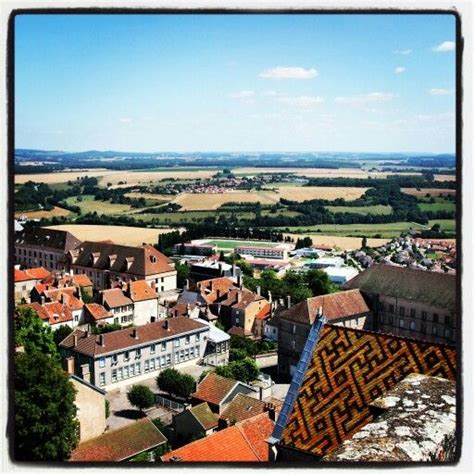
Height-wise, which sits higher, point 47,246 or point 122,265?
point 47,246

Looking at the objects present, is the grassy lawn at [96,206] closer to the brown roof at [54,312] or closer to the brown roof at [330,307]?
the brown roof at [54,312]

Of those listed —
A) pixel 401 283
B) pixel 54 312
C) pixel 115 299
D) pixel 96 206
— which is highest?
pixel 96 206

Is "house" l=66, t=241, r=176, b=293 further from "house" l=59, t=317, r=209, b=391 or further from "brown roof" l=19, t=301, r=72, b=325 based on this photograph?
"house" l=59, t=317, r=209, b=391

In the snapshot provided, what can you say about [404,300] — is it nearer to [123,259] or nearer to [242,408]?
[242,408]

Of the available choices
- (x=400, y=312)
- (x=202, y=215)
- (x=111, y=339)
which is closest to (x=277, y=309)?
(x=400, y=312)

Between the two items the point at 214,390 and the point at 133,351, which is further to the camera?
the point at 133,351

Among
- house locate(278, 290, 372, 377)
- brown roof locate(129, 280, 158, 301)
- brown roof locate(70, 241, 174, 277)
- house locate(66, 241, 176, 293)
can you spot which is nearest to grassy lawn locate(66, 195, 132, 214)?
A: brown roof locate(70, 241, 174, 277)

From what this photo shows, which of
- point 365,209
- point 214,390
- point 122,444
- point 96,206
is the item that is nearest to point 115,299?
point 214,390

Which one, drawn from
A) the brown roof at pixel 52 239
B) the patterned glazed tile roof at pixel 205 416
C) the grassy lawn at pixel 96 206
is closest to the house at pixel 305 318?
the patterned glazed tile roof at pixel 205 416
